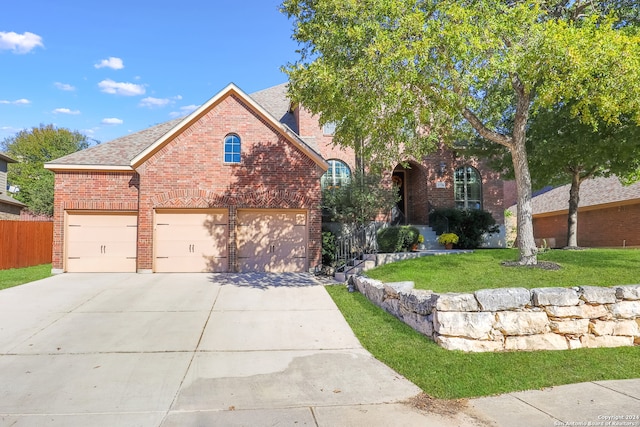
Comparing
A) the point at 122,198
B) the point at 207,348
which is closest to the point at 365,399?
the point at 207,348

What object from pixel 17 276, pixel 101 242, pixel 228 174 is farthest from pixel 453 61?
pixel 17 276

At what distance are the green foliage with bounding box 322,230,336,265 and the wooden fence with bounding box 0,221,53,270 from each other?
37.0 feet

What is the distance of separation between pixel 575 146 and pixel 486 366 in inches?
347

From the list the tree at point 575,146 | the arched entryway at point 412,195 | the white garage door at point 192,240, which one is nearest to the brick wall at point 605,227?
the tree at point 575,146

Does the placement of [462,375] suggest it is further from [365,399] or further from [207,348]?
[207,348]

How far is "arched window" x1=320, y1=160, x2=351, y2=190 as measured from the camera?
1689cm

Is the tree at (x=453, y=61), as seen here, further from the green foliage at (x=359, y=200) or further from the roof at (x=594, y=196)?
the roof at (x=594, y=196)

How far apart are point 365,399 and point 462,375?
1.37m

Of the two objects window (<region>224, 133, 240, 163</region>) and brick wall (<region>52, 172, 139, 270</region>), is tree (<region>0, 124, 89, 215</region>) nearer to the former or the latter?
brick wall (<region>52, 172, 139, 270</region>)

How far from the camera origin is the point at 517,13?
295 inches

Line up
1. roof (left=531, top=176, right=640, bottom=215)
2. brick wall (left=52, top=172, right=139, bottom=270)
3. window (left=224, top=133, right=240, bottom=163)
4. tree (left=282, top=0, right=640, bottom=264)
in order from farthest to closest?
roof (left=531, top=176, right=640, bottom=215)
window (left=224, top=133, right=240, bottom=163)
brick wall (left=52, top=172, right=139, bottom=270)
tree (left=282, top=0, right=640, bottom=264)

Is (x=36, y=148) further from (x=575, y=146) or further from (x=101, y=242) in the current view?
(x=575, y=146)

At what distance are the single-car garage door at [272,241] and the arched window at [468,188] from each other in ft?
26.5

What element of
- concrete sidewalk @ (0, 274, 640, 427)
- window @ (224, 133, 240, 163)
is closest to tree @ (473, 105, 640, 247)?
concrete sidewalk @ (0, 274, 640, 427)
